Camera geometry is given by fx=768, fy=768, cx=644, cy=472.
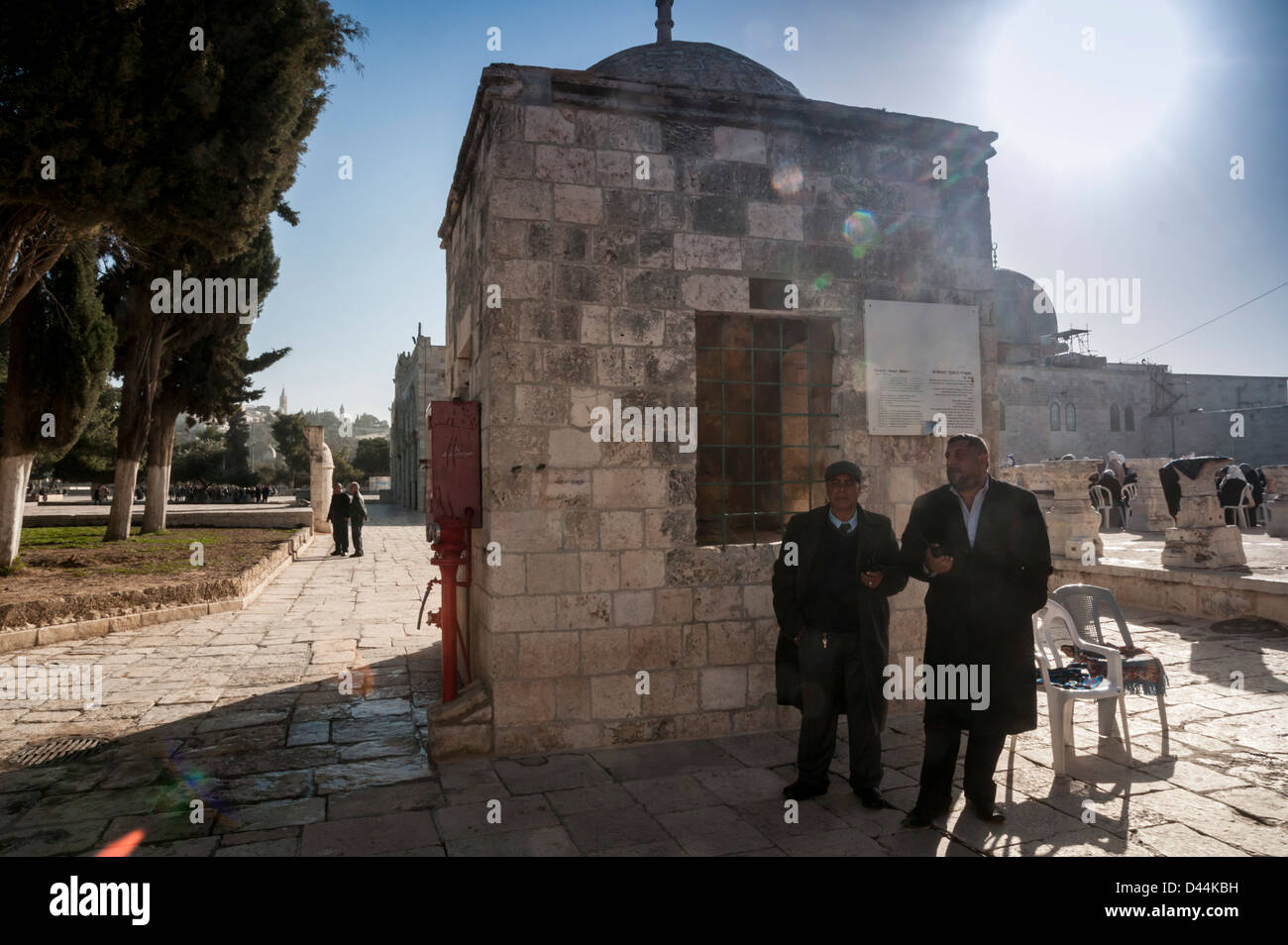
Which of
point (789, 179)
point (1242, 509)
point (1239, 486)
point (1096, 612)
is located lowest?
point (1096, 612)

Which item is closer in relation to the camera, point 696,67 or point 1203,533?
point 696,67

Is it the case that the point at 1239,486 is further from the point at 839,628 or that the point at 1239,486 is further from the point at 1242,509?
the point at 839,628

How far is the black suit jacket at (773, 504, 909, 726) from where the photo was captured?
12.3 feet

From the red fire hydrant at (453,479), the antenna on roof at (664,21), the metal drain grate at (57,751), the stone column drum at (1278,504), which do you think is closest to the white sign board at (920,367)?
the red fire hydrant at (453,479)

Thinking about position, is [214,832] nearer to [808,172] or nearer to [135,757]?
[135,757]

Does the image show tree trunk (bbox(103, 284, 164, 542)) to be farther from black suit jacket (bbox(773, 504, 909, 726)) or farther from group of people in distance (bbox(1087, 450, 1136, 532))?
group of people in distance (bbox(1087, 450, 1136, 532))

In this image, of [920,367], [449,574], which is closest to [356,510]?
[449,574]

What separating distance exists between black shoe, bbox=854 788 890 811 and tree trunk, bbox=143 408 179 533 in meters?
18.5

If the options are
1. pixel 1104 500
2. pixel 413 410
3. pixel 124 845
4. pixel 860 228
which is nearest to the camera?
pixel 124 845

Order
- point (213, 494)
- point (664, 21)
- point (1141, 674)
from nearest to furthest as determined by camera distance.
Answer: point (1141, 674)
point (664, 21)
point (213, 494)

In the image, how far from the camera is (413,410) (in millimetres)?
35625

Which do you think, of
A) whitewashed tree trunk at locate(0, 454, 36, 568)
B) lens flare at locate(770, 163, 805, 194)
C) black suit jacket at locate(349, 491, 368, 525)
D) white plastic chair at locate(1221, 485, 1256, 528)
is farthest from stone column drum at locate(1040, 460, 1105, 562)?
whitewashed tree trunk at locate(0, 454, 36, 568)

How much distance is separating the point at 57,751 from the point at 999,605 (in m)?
5.43

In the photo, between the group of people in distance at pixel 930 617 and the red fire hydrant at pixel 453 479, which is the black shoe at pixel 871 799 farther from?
the red fire hydrant at pixel 453 479
